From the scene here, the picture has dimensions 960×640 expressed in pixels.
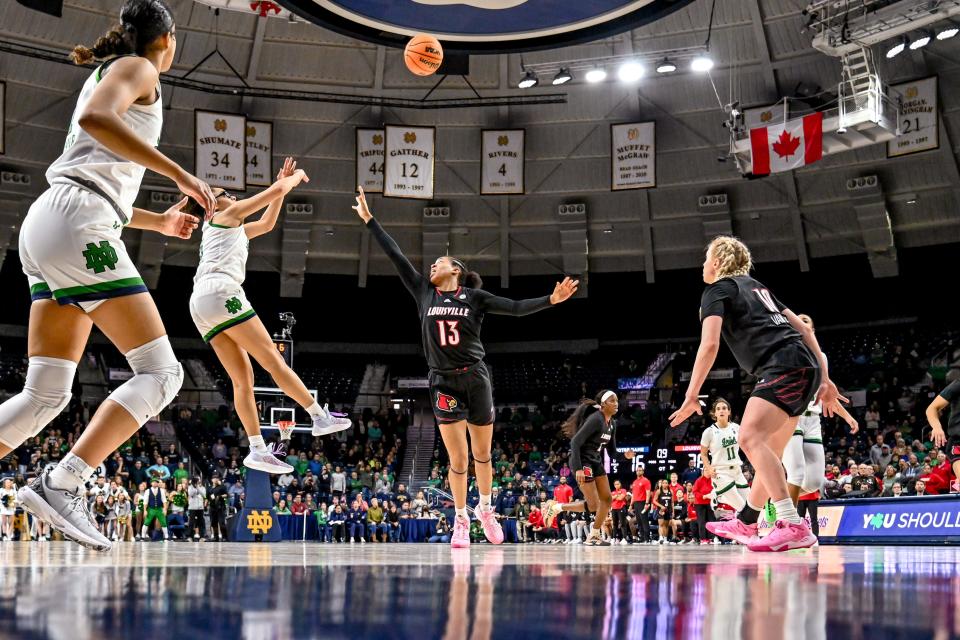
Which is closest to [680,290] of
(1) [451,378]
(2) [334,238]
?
(2) [334,238]

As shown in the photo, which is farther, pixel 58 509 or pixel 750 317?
pixel 750 317

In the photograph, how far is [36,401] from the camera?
3.70 meters

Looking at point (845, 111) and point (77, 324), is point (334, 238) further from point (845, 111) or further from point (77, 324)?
point (77, 324)

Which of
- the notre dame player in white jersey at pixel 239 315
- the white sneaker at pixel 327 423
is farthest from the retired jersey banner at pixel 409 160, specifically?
the white sneaker at pixel 327 423

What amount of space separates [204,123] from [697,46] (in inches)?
502

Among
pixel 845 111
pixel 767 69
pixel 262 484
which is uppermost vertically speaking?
pixel 767 69

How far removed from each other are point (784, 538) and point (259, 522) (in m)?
12.0

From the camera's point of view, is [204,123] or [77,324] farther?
[204,123]

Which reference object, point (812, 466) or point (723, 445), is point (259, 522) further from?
point (812, 466)

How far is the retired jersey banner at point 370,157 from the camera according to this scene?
2517 cm

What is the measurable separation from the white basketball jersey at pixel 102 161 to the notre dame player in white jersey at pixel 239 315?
85.6 inches

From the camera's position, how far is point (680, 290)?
107 ft

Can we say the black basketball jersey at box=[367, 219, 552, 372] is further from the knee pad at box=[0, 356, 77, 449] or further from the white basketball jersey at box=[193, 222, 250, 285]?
the knee pad at box=[0, 356, 77, 449]

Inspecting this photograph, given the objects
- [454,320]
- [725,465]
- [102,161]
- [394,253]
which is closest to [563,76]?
[725,465]
